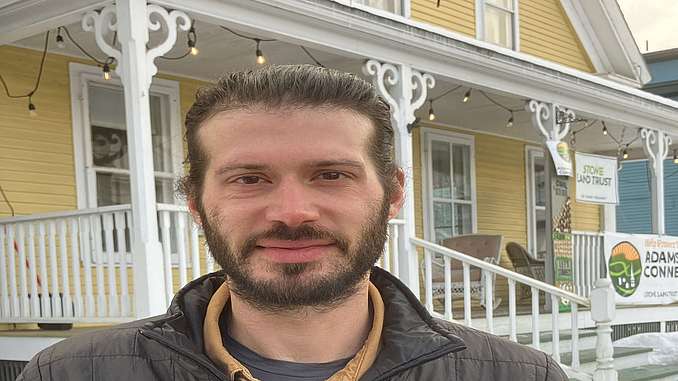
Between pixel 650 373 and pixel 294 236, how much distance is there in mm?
7022

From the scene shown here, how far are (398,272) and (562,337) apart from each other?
7.82ft

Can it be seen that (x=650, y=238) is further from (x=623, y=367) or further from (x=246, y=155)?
(x=246, y=155)

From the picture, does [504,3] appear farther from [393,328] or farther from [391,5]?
[393,328]

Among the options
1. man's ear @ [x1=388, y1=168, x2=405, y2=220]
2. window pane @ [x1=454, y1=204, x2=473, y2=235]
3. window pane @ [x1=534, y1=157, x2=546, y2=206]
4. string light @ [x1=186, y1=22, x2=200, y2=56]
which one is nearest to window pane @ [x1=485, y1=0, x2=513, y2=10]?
window pane @ [x1=534, y1=157, x2=546, y2=206]

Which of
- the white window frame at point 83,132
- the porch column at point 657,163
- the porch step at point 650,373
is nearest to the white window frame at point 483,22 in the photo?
the porch column at point 657,163

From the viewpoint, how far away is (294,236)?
1368 millimetres

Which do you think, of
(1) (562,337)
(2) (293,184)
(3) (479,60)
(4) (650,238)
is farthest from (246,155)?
(4) (650,238)

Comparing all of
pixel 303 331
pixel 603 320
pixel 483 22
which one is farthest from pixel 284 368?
pixel 483 22

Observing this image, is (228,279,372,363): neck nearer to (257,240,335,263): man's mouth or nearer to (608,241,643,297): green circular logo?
(257,240,335,263): man's mouth

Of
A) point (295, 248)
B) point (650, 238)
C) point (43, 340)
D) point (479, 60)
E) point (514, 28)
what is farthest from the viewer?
point (514, 28)

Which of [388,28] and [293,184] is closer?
[293,184]

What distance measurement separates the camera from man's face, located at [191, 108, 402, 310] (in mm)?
1383

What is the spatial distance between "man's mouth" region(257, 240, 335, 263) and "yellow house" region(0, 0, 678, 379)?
3.83 metres

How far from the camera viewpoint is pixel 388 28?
6738mm
